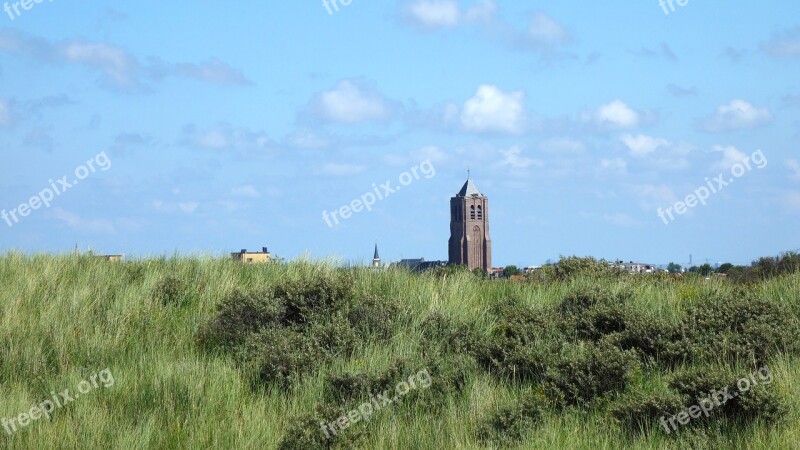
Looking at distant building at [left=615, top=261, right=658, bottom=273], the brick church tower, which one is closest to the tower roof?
the brick church tower

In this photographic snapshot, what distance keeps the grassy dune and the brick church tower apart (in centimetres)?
15820

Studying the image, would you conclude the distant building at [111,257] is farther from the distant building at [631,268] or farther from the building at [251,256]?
the distant building at [631,268]

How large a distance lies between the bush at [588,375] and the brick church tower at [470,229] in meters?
162

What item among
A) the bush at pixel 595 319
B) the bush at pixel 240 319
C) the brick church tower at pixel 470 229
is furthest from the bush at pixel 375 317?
the brick church tower at pixel 470 229

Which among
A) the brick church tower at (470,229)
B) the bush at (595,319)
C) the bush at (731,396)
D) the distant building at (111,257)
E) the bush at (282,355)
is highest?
the brick church tower at (470,229)

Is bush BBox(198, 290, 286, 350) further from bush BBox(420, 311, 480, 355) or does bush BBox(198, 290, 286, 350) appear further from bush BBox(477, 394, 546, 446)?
bush BBox(477, 394, 546, 446)

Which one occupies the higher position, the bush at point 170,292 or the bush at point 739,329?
the bush at point 170,292

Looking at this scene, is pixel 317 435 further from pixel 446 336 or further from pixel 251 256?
pixel 251 256

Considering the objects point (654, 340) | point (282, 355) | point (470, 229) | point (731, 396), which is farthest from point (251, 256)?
point (470, 229)

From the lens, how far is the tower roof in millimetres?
180500

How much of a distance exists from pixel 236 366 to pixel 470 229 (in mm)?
165646

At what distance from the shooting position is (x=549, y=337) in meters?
11.7

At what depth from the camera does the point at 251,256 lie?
16.9m

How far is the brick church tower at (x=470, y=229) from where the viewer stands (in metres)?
176
